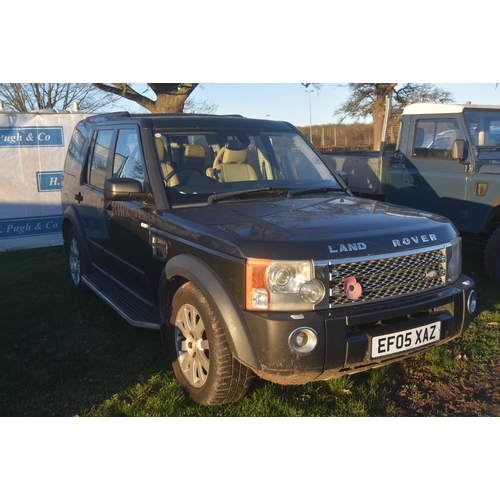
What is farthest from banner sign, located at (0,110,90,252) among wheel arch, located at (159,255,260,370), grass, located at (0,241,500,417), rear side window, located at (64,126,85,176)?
wheel arch, located at (159,255,260,370)

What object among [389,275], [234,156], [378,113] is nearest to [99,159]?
[234,156]

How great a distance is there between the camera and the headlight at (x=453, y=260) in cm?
349

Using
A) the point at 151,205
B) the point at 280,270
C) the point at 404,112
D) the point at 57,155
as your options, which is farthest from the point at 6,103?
the point at 280,270

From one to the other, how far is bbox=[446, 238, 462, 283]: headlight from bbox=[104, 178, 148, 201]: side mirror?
2295 mm

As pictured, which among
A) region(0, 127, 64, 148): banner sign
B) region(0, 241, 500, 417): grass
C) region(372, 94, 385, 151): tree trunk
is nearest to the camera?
region(0, 241, 500, 417): grass

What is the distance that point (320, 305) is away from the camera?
2.95 metres

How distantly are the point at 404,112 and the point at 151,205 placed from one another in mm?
5039

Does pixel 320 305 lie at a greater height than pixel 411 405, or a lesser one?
greater

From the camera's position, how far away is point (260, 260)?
2887mm

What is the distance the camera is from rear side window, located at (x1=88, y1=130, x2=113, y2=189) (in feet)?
16.9

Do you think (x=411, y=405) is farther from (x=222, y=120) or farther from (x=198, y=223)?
(x=222, y=120)

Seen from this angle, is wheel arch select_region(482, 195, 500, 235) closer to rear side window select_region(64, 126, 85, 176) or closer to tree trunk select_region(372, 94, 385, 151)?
rear side window select_region(64, 126, 85, 176)

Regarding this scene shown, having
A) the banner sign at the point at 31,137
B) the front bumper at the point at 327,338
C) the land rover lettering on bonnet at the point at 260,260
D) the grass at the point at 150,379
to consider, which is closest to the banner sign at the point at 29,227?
the banner sign at the point at 31,137

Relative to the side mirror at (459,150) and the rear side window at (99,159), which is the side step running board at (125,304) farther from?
the side mirror at (459,150)
